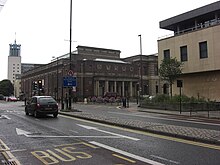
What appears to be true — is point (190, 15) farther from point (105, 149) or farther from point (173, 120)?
point (105, 149)

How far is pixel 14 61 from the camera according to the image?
6973 inches

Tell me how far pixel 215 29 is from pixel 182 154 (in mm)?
30398

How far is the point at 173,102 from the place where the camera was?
32.5 metres

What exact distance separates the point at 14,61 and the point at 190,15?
150m

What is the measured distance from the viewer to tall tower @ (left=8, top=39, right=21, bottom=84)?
6900 inches

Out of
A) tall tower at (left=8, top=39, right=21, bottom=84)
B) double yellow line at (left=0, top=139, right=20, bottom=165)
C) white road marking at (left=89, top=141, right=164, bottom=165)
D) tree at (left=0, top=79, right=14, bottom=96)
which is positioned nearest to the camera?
white road marking at (left=89, top=141, right=164, bottom=165)

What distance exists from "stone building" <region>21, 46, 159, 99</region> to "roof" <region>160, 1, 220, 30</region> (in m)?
34.4

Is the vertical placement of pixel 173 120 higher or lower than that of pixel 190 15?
lower

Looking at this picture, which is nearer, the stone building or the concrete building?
the concrete building

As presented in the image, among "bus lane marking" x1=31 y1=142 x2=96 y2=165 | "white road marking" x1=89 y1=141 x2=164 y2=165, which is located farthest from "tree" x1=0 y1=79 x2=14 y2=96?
"bus lane marking" x1=31 y1=142 x2=96 y2=165

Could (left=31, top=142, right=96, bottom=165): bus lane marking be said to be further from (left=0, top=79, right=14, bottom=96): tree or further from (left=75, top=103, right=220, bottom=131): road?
(left=0, top=79, right=14, bottom=96): tree

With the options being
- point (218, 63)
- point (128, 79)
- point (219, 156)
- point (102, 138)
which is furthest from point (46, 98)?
point (128, 79)

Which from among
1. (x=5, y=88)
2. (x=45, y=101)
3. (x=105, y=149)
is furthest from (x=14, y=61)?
(x=105, y=149)

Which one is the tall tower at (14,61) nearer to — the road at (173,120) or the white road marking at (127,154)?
the road at (173,120)
